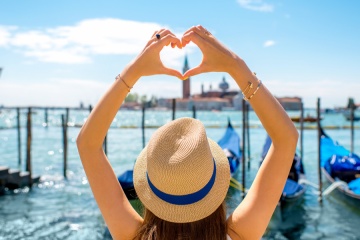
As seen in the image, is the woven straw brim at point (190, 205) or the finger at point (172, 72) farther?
the finger at point (172, 72)

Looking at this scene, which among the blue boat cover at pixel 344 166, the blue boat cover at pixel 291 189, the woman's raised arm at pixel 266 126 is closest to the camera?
the woman's raised arm at pixel 266 126

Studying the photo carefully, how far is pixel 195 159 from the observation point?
2.47ft

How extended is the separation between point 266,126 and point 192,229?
0.28 m

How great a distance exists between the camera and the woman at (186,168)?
2.52ft

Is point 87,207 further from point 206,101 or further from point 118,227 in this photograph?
point 206,101

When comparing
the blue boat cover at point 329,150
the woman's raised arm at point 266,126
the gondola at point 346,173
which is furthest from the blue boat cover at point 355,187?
the woman's raised arm at point 266,126

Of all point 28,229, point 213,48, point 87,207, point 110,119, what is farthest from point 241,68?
point 87,207

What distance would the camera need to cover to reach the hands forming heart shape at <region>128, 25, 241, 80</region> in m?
0.86

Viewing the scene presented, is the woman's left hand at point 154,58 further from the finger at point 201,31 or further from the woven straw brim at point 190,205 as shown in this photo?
the woven straw brim at point 190,205

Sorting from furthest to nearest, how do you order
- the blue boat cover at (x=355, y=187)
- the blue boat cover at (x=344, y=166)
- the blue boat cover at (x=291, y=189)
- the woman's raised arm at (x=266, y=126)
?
the blue boat cover at (x=344, y=166) → the blue boat cover at (x=355, y=187) → the blue boat cover at (x=291, y=189) → the woman's raised arm at (x=266, y=126)

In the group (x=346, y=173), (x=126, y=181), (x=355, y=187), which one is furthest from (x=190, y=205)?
(x=346, y=173)

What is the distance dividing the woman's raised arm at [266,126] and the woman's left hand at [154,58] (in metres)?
0.03

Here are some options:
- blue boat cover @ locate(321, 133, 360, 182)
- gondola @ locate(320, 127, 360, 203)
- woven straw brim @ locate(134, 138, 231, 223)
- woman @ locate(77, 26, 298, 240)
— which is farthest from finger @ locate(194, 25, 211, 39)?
blue boat cover @ locate(321, 133, 360, 182)

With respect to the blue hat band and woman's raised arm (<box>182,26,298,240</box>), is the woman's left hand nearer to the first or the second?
woman's raised arm (<box>182,26,298,240</box>)
